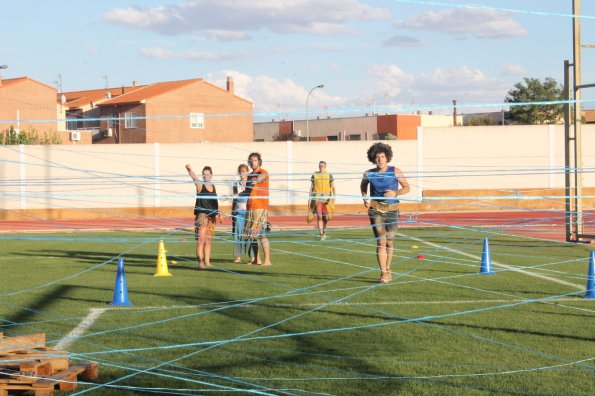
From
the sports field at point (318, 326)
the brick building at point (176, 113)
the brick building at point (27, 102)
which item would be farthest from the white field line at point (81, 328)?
the brick building at point (27, 102)

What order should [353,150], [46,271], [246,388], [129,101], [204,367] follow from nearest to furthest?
[246,388], [204,367], [46,271], [353,150], [129,101]

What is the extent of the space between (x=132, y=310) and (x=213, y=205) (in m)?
5.29

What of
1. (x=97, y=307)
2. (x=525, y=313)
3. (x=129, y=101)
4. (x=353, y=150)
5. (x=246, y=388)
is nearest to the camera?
(x=246, y=388)

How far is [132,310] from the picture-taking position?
36.3ft

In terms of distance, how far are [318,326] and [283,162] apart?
90.7ft

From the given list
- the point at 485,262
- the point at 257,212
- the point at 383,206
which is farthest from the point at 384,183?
the point at 257,212

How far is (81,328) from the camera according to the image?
974 centimetres

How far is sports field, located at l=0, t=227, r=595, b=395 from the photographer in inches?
286

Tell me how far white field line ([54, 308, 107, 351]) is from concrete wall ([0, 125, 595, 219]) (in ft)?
76.9

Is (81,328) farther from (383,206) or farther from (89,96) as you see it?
(89,96)

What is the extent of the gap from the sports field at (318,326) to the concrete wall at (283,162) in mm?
19605

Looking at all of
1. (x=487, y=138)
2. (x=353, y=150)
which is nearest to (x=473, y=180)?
(x=487, y=138)

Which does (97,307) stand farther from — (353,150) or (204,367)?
(353,150)

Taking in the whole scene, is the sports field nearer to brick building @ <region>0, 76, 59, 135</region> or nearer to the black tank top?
the black tank top
